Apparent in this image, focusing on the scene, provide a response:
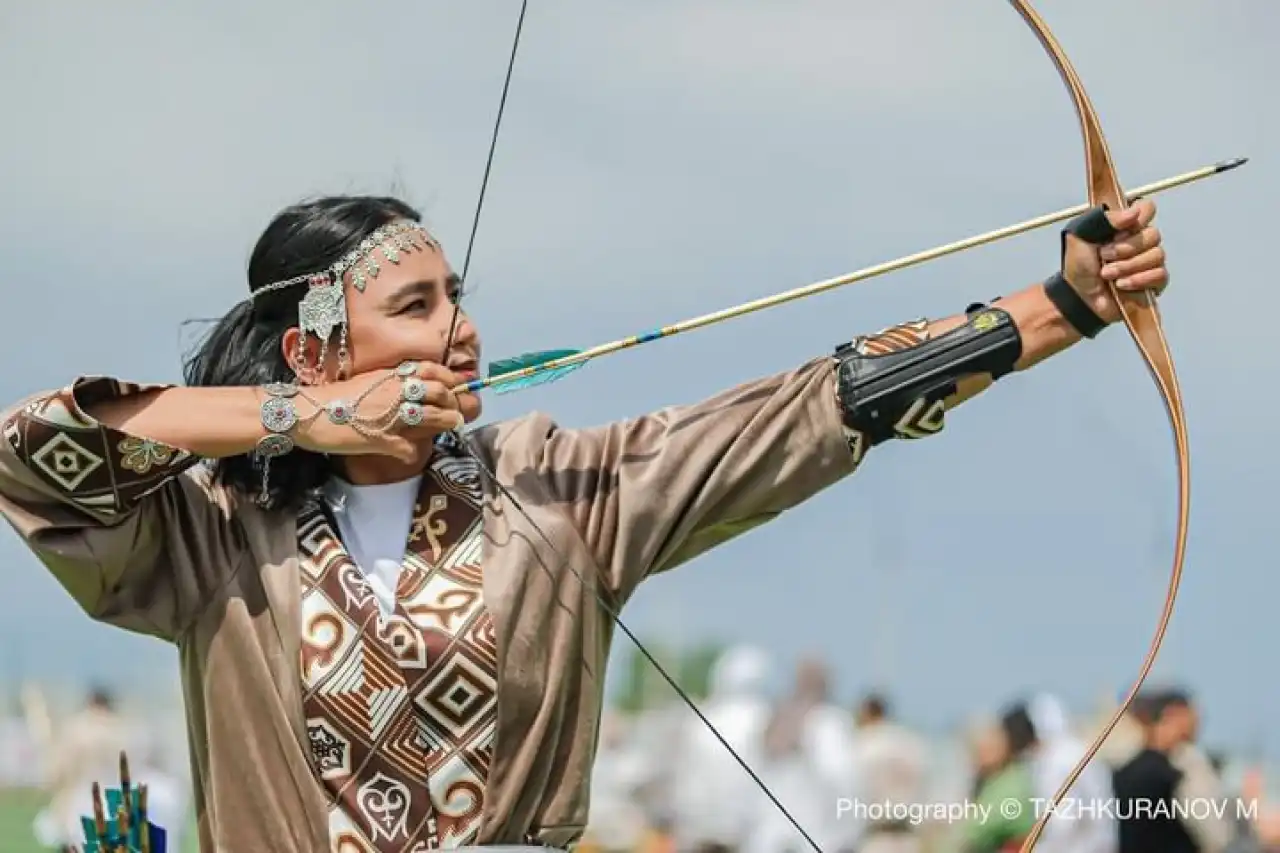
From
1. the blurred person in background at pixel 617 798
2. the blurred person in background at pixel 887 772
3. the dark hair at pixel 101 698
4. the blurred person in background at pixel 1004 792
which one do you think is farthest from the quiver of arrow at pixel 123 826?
the blurred person in background at pixel 617 798

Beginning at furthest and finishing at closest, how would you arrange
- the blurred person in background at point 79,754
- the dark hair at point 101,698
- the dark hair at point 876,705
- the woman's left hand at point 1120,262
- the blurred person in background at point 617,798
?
the blurred person in background at point 617,798, the dark hair at point 876,705, the dark hair at point 101,698, the blurred person in background at point 79,754, the woman's left hand at point 1120,262

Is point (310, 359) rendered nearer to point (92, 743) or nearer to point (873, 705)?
point (92, 743)

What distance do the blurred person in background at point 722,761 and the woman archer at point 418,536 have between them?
7.96ft

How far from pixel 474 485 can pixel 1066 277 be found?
0.79 metres

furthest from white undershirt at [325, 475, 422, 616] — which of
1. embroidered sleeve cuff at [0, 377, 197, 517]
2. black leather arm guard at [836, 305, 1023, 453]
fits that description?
black leather arm guard at [836, 305, 1023, 453]

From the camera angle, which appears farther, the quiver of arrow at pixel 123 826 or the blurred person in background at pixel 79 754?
the blurred person in background at pixel 79 754

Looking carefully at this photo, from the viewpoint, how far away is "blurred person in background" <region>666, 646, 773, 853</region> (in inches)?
225

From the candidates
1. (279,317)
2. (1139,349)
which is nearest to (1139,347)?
(1139,349)

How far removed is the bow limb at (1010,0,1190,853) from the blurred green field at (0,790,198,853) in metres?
2.57

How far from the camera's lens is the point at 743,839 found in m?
6.16

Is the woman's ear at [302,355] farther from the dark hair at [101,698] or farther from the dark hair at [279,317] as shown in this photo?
the dark hair at [101,698]

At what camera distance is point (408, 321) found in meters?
3.16

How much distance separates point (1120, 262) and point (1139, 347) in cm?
13

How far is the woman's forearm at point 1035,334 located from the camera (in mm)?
2977
